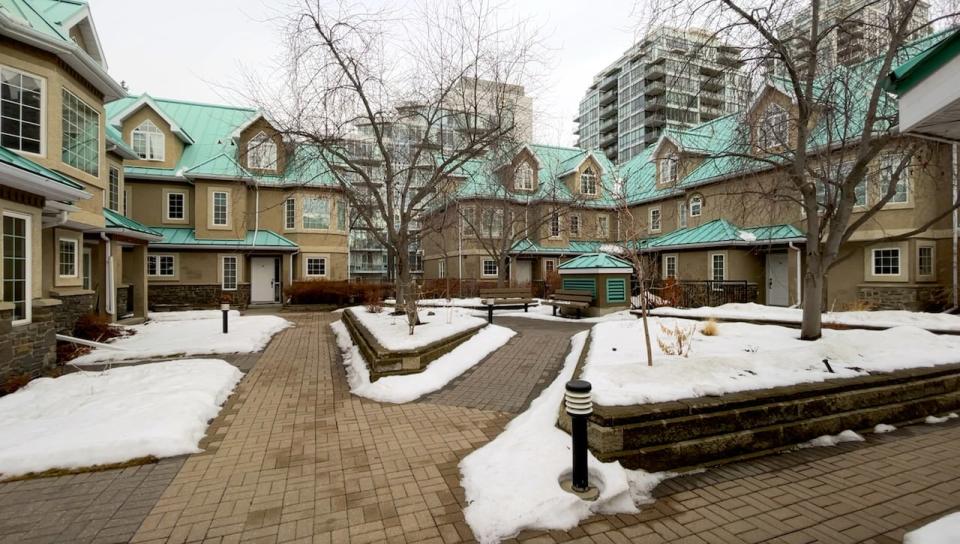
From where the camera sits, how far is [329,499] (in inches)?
147

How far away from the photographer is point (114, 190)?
655 inches

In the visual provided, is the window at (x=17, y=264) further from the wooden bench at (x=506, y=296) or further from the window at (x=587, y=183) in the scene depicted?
the window at (x=587, y=183)

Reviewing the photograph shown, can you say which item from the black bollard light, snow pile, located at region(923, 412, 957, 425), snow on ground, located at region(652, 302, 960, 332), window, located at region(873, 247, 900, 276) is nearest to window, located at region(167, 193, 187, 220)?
snow on ground, located at region(652, 302, 960, 332)

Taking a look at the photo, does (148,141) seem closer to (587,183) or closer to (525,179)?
(525,179)

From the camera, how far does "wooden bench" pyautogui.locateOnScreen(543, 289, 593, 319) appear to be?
15.0 meters

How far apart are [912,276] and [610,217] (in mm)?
15882

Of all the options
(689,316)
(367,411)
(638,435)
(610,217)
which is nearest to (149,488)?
(367,411)

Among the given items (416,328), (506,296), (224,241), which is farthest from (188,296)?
(416,328)

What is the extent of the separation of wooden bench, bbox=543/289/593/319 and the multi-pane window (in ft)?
45.4

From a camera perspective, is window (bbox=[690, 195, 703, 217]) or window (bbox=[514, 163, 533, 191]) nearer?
window (bbox=[690, 195, 703, 217])

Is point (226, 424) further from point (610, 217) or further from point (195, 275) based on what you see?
point (610, 217)

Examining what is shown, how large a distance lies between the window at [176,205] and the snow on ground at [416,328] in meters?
16.3

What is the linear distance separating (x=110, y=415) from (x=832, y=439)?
29.6ft

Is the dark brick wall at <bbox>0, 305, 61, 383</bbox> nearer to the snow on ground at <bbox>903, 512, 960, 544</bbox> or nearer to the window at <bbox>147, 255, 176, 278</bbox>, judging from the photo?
the snow on ground at <bbox>903, 512, 960, 544</bbox>
